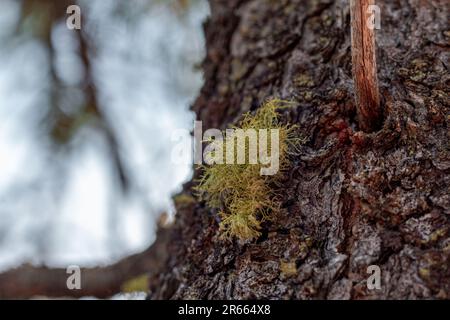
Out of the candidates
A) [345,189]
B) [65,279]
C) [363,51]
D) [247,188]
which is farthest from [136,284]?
[363,51]

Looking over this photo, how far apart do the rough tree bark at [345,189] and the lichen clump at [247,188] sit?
0.08 feet

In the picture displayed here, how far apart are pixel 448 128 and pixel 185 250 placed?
2.00ft

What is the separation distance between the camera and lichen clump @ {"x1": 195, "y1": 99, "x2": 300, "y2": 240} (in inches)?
40.4

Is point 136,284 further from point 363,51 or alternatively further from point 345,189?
point 363,51

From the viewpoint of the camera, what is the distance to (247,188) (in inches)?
41.1

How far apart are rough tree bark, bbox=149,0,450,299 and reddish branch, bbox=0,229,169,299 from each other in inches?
18.7

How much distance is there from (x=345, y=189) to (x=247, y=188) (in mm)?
186

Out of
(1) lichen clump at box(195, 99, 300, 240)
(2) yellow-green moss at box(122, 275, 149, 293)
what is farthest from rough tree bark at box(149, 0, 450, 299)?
(2) yellow-green moss at box(122, 275, 149, 293)

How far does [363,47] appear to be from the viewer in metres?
1.01

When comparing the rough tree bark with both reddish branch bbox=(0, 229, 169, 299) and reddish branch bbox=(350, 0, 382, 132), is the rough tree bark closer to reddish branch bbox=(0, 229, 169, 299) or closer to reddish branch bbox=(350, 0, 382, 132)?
reddish branch bbox=(350, 0, 382, 132)

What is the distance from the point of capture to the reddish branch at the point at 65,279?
5.70 feet

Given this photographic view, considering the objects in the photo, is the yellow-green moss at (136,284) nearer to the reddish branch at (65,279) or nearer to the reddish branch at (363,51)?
the reddish branch at (65,279)

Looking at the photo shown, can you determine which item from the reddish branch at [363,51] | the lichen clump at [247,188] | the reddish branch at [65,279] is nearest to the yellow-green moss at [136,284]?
the reddish branch at [65,279]
